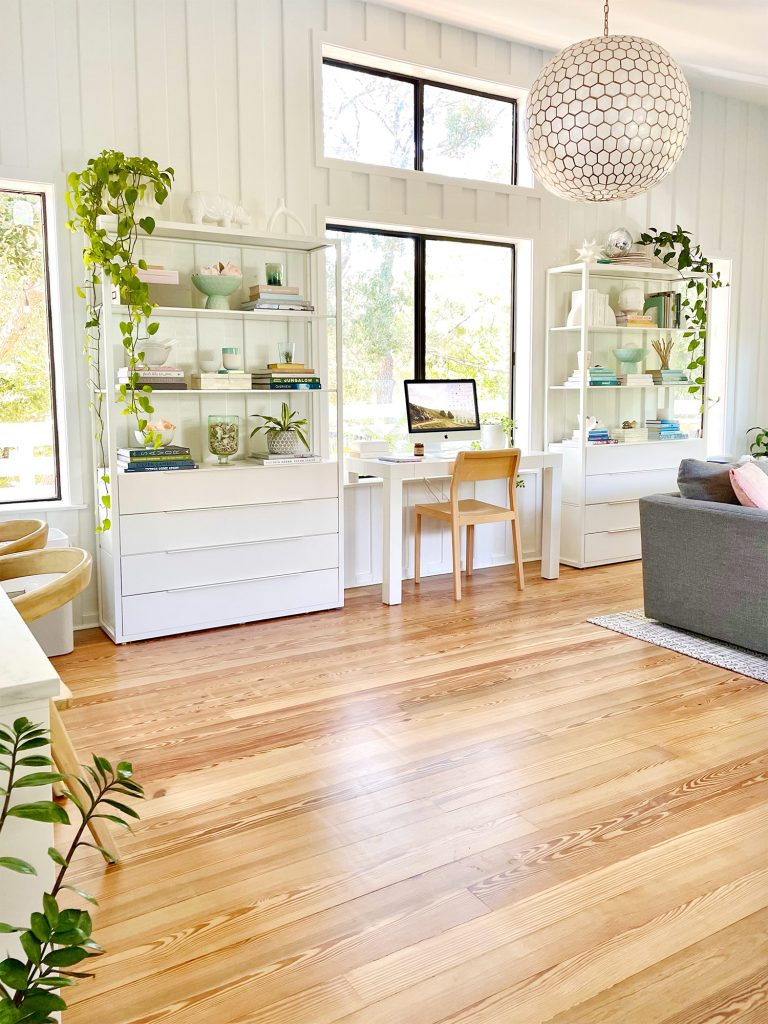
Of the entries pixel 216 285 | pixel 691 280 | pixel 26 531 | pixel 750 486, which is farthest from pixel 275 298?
pixel 691 280

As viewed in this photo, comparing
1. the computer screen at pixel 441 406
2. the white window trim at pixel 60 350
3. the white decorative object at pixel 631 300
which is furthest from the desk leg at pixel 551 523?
the white window trim at pixel 60 350

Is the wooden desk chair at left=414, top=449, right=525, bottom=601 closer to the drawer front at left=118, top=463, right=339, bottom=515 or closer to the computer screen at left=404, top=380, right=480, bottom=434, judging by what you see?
the computer screen at left=404, top=380, right=480, bottom=434

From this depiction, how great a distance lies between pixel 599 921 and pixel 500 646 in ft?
6.54

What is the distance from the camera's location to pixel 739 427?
657 cm

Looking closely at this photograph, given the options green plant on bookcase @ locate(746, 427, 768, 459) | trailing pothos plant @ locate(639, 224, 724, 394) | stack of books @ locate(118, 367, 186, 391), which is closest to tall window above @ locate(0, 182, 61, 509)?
stack of books @ locate(118, 367, 186, 391)

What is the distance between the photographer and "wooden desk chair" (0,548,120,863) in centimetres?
175

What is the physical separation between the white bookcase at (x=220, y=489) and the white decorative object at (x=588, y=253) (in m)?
1.68

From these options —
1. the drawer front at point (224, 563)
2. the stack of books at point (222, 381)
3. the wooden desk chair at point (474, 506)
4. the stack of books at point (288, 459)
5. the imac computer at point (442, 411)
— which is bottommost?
the drawer front at point (224, 563)

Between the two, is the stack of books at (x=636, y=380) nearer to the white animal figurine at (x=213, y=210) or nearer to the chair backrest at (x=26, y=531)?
the white animal figurine at (x=213, y=210)

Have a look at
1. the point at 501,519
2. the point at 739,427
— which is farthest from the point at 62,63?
the point at 739,427

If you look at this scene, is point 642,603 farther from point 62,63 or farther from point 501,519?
point 62,63

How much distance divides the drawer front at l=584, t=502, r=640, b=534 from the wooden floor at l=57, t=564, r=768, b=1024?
5.52ft

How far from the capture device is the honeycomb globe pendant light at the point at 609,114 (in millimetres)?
2635

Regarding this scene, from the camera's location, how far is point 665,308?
5746 mm
